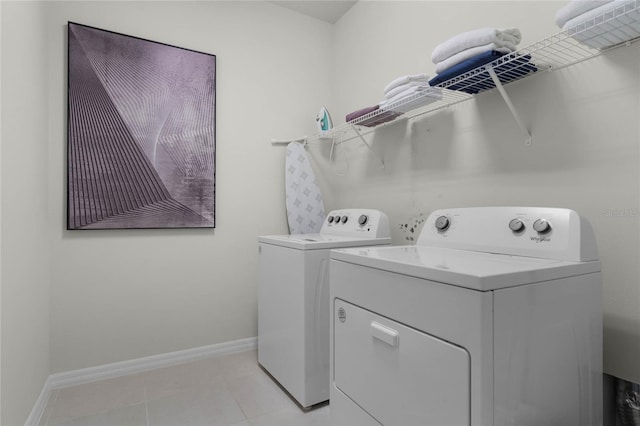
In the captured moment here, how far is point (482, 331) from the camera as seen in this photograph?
2.57ft

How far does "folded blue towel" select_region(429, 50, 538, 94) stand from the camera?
1271 millimetres

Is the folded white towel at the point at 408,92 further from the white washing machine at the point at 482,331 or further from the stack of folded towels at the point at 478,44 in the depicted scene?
the white washing machine at the point at 482,331

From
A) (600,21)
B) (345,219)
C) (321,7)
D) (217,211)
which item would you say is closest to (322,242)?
(345,219)

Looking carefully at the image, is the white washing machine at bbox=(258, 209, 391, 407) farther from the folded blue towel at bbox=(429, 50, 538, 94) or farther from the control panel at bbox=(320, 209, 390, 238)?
the folded blue towel at bbox=(429, 50, 538, 94)

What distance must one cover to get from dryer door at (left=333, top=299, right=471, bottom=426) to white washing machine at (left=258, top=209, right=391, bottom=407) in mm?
417

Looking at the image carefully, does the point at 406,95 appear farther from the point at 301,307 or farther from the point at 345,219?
the point at 301,307

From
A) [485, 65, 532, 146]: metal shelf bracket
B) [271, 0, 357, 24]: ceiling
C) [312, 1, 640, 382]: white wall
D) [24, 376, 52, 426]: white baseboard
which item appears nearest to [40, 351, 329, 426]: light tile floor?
[24, 376, 52, 426]: white baseboard

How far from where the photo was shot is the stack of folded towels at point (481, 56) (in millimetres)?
1267

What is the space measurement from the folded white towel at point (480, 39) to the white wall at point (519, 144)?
0.17 meters

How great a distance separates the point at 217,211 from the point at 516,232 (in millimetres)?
1848

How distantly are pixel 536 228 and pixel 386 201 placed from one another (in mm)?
Answer: 1130

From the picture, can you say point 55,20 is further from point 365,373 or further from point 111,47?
point 365,373

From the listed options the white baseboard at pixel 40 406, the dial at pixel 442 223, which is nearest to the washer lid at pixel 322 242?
the dial at pixel 442 223

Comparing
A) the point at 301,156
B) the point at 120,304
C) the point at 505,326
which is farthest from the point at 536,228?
the point at 120,304
